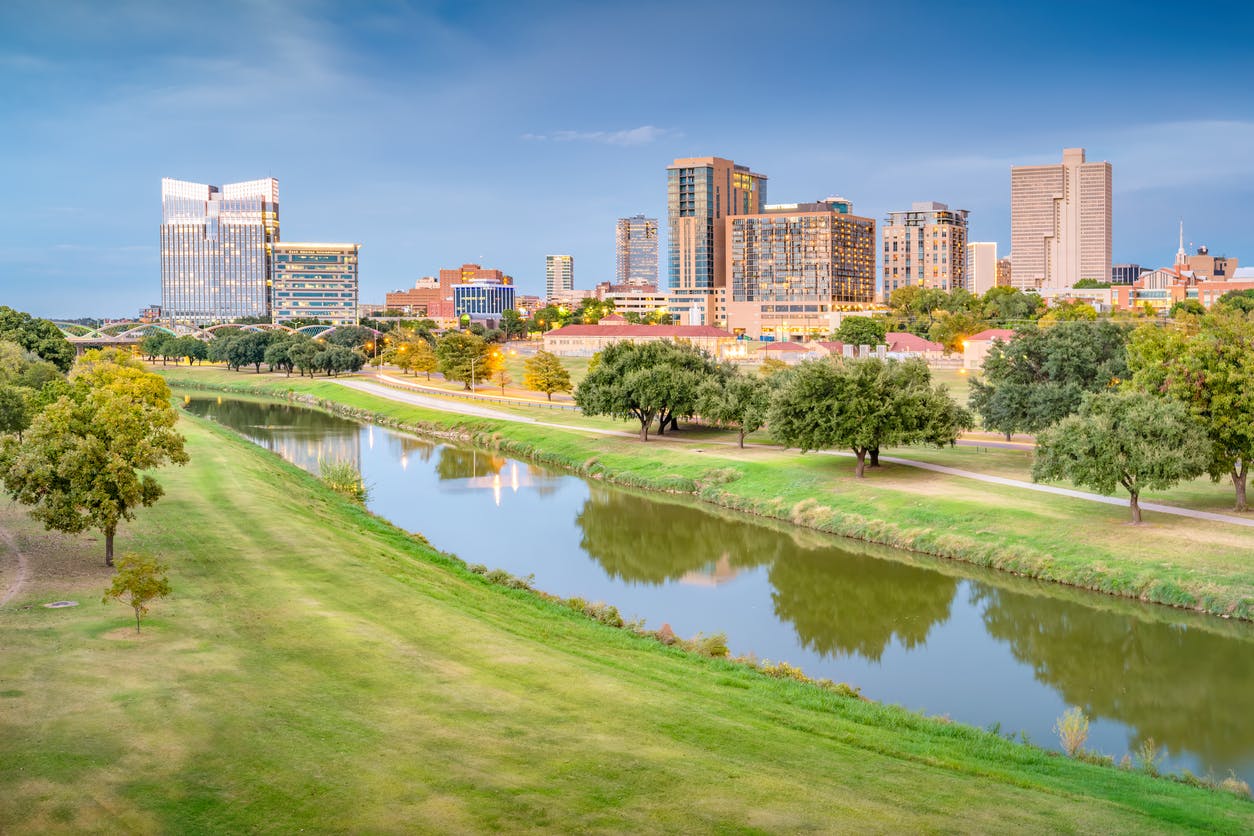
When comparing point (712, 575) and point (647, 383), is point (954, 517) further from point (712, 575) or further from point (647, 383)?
point (647, 383)

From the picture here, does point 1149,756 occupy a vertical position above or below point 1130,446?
below

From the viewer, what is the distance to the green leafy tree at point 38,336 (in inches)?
3499

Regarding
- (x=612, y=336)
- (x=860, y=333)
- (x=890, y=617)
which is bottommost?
(x=890, y=617)

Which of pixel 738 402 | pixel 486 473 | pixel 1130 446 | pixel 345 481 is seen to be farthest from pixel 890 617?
pixel 486 473

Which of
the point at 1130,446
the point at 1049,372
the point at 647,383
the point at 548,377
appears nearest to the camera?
the point at 1130,446

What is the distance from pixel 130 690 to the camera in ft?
62.2

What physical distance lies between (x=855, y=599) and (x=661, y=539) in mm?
11746

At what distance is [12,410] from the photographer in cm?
4269

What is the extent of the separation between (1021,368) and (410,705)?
49.1 metres

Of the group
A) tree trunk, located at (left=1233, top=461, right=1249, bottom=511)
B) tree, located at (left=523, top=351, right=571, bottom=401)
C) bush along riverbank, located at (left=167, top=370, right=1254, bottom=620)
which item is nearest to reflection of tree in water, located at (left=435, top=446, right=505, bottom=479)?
bush along riverbank, located at (left=167, top=370, right=1254, bottom=620)

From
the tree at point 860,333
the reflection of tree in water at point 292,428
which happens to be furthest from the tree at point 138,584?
the tree at point 860,333

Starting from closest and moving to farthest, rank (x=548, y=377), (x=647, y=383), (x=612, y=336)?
1. (x=647, y=383)
2. (x=548, y=377)
3. (x=612, y=336)

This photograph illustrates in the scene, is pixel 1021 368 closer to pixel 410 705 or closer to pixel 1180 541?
pixel 1180 541

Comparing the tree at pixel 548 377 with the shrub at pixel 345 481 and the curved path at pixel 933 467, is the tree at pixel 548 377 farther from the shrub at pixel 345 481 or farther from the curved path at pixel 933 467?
the shrub at pixel 345 481
